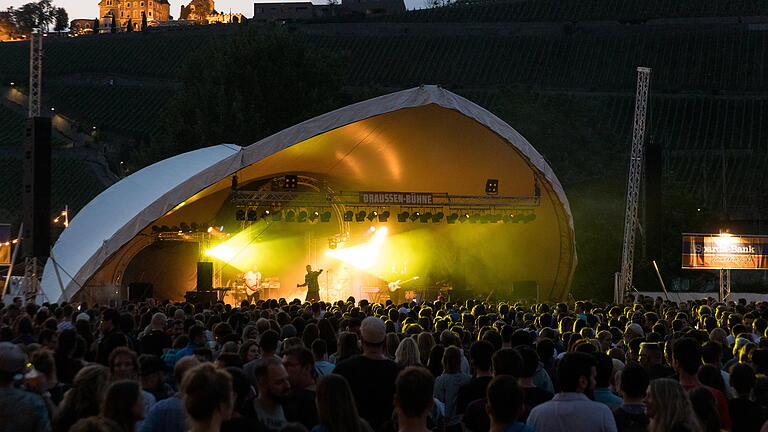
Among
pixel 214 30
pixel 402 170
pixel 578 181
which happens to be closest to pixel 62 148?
pixel 214 30

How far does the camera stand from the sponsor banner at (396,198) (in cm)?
2784

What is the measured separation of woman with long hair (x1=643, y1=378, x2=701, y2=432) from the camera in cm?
525

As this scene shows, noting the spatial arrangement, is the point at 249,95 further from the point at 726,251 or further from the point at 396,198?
the point at 726,251

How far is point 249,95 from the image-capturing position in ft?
159

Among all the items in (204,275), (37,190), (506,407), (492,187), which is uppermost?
(492,187)

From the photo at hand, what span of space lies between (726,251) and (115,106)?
214ft

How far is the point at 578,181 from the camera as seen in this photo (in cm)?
4278

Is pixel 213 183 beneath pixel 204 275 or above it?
above

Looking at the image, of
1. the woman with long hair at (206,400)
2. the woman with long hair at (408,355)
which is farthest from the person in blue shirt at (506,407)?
the woman with long hair at (408,355)

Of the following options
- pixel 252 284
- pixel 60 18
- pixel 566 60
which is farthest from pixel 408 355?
pixel 60 18

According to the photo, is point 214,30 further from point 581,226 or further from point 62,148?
point 581,226

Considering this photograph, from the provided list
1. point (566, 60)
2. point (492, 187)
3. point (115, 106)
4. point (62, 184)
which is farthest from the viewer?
point (115, 106)

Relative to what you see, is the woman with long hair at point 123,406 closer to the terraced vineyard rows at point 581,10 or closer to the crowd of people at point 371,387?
the crowd of people at point 371,387

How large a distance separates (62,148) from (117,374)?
70205 mm
